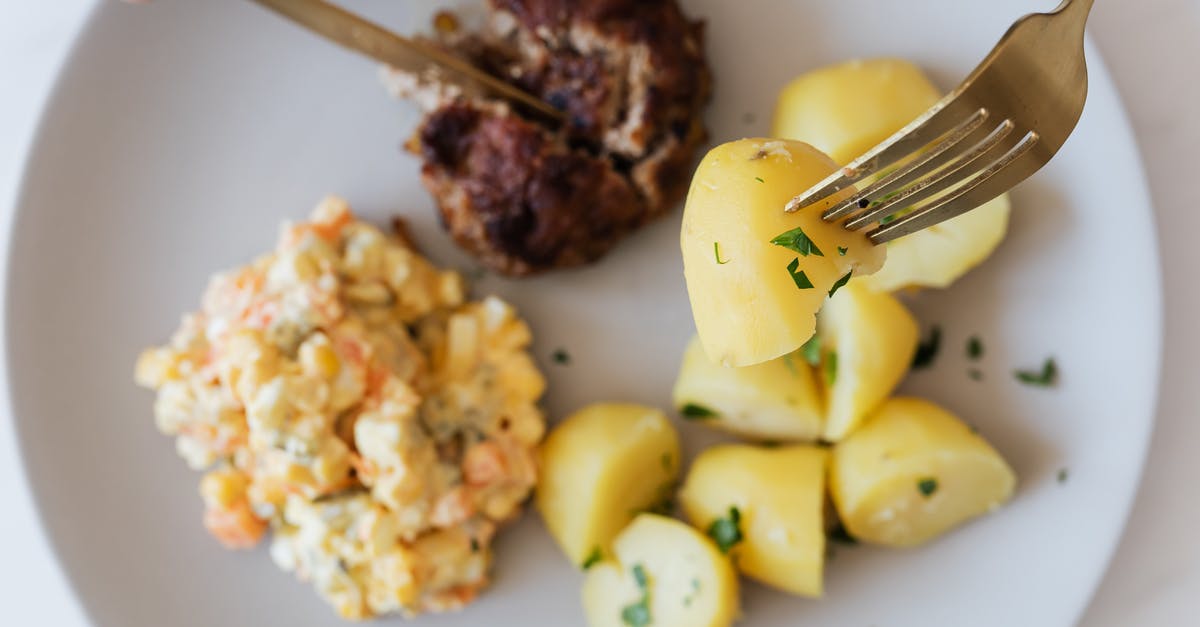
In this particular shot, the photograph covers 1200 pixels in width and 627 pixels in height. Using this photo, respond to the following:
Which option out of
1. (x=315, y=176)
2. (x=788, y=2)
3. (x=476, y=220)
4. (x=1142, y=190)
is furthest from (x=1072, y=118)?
(x=315, y=176)

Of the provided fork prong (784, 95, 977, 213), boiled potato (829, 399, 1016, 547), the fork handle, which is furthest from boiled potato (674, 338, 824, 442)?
the fork handle

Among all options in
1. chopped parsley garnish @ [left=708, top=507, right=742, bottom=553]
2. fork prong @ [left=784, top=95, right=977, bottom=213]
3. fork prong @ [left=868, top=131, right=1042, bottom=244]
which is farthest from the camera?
chopped parsley garnish @ [left=708, top=507, right=742, bottom=553]

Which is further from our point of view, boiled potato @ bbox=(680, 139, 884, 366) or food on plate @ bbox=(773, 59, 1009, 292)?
food on plate @ bbox=(773, 59, 1009, 292)

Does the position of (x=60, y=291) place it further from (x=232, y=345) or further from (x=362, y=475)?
(x=362, y=475)

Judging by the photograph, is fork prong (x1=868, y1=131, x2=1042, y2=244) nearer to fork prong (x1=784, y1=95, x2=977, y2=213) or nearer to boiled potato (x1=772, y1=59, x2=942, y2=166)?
fork prong (x1=784, y1=95, x2=977, y2=213)

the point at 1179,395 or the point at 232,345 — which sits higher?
the point at 232,345

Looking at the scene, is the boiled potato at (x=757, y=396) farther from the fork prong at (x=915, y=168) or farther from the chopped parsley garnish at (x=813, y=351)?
the fork prong at (x=915, y=168)
